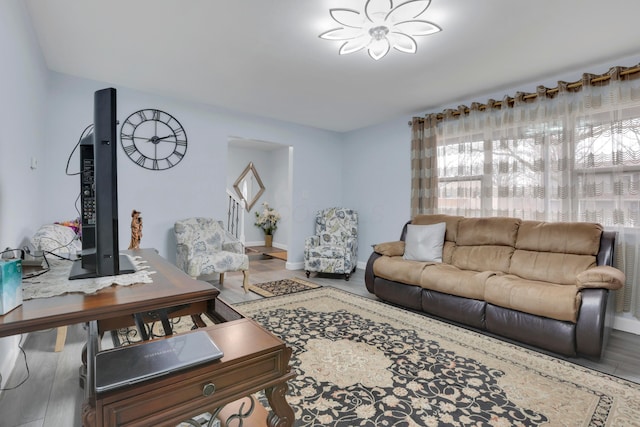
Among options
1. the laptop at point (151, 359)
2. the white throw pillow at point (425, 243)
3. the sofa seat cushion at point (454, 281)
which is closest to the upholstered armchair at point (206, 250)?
the white throw pillow at point (425, 243)

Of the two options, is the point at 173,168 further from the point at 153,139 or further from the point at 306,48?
the point at 306,48

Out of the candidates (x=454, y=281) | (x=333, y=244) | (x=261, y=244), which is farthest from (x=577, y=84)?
(x=261, y=244)

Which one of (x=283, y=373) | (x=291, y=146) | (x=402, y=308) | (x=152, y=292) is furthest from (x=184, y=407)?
(x=291, y=146)

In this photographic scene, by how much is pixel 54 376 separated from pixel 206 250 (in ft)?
7.03

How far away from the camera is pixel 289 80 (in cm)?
343

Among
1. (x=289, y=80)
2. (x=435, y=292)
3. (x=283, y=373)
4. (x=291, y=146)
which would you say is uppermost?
(x=289, y=80)

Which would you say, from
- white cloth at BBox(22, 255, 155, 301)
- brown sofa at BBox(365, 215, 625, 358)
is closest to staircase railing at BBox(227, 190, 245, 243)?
brown sofa at BBox(365, 215, 625, 358)

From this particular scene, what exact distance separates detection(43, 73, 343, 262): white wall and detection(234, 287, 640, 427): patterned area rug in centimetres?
209

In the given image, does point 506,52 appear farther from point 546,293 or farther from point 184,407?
point 184,407

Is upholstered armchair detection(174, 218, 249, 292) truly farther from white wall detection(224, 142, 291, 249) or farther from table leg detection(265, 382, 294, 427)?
white wall detection(224, 142, 291, 249)

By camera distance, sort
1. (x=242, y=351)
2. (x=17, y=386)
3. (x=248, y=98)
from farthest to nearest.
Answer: (x=248, y=98) → (x=17, y=386) → (x=242, y=351)

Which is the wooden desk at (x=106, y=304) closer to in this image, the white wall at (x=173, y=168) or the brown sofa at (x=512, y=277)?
the brown sofa at (x=512, y=277)

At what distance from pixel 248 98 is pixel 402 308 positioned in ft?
10.1

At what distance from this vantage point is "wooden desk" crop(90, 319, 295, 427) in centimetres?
76
